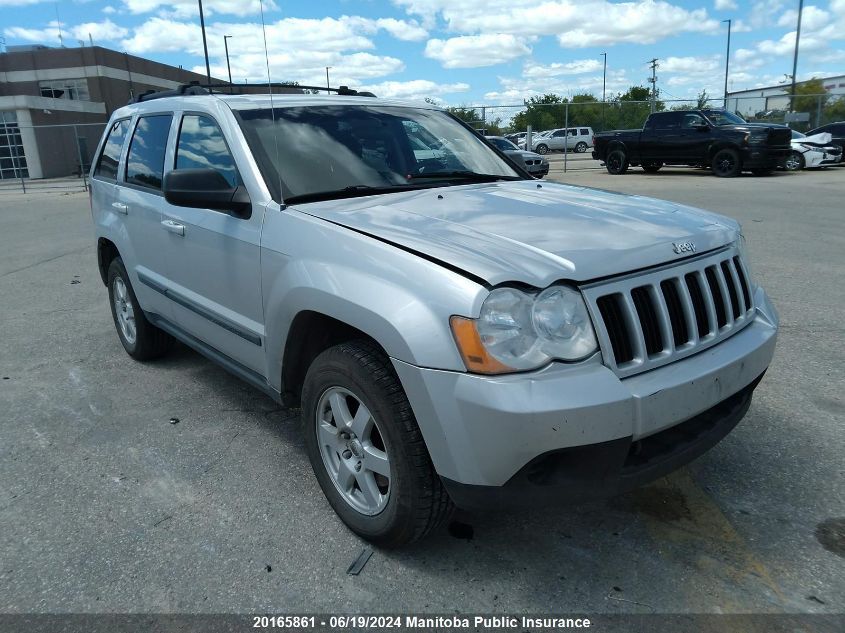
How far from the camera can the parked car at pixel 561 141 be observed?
3847 cm

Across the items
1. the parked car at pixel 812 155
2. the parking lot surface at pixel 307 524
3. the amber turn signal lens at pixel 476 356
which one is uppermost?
the amber turn signal lens at pixel 476 356

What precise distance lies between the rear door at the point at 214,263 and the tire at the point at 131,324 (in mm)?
851

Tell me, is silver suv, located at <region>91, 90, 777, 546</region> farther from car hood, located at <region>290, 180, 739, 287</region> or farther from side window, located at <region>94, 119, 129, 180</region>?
side window, located at <region>94, 119, 129, 180</region>

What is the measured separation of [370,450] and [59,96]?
55747mm

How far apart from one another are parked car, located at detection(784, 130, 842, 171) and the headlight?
20862 mm

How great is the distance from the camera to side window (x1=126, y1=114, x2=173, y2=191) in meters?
4.05

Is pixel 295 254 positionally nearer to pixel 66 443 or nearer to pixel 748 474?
pixel 66 443

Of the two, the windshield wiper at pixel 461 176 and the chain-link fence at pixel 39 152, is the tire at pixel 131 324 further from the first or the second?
the chain-link fence at pixel 39 152

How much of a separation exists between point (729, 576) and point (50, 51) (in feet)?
190

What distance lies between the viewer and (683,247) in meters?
2.52

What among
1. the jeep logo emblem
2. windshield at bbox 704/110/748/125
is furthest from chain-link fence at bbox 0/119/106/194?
the jeep logo emblem

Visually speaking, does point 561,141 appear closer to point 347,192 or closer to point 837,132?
point 837,132

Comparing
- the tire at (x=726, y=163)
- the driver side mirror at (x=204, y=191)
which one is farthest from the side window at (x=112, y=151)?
the tire at (x=726, y=163)

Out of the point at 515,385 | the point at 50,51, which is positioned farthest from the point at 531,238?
the point at 50,51
